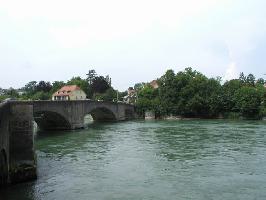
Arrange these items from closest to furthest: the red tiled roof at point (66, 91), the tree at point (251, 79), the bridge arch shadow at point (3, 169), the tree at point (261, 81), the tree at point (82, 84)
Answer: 1. the bridge arch shadow at point (3, 169)
2. the tree at point (251, 79)
3. the tree at point (261, 81)
4. the red tiled roof at point (66, 91)
5. the tree at point (82, 84)

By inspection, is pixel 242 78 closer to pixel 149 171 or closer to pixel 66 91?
pixel 66 91

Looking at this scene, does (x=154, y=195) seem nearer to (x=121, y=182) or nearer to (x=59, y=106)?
(x=121, y=182)

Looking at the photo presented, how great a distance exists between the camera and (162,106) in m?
100

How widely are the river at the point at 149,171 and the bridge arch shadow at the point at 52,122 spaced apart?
766 inches

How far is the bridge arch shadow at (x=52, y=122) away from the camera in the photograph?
199 feet

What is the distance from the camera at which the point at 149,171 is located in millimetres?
26703

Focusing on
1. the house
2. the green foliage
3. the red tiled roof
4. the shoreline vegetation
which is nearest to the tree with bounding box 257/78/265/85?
the shoreline vegetation

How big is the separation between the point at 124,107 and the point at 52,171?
67.4 meters

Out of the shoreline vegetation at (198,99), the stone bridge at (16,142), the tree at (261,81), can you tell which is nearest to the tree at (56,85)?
the shoreline vegetation at (198,99)

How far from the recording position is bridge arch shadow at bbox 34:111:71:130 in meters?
60.7

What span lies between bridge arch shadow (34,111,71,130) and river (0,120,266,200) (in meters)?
19.5

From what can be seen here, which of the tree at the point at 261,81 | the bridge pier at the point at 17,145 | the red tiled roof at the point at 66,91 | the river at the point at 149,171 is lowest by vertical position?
the river at the point at 149,171

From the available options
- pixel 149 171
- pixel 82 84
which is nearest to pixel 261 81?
pixel 82 84

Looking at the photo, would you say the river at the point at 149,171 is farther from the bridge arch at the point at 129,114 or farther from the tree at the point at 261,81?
the tree at the point at 261,81
